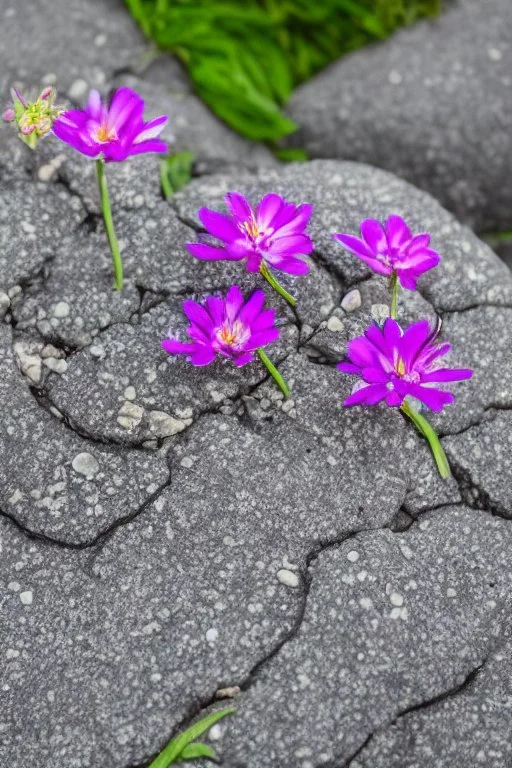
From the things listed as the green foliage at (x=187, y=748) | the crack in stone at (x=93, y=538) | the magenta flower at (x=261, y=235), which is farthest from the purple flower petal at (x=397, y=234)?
the green foliage at (x=187, y=748)

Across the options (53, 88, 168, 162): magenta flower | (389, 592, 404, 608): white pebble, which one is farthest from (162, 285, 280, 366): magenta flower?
(389, 592, 404, 608): white pebble

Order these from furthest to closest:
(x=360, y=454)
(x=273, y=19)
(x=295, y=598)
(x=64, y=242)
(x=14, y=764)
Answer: (x=273, y=19) < (x=64, y=242) < (x=360, y=454) < (x=295, y=598) < (x=14, y=764)

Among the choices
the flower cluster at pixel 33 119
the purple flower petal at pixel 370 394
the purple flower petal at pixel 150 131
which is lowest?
the purple flower petal at pixel 370 394

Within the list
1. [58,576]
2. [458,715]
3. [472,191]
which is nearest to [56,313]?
[58,576]

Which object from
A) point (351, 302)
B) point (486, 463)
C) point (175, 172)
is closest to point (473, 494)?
point (486, 463)

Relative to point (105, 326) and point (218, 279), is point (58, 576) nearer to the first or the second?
point (105, 326)

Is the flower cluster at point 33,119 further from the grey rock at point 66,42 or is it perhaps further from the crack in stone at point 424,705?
the crack in stone at point 424,705
